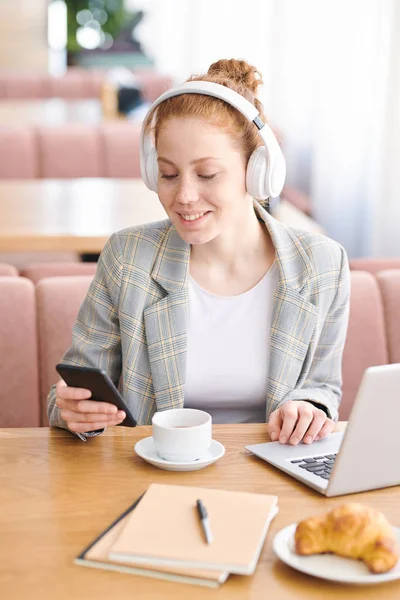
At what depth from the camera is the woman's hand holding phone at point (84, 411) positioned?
1.14 m

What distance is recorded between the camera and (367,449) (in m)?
1.00

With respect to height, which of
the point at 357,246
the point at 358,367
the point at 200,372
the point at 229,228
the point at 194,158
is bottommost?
the point at 357,246

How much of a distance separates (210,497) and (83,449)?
0.90 ft

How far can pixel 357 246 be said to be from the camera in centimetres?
375

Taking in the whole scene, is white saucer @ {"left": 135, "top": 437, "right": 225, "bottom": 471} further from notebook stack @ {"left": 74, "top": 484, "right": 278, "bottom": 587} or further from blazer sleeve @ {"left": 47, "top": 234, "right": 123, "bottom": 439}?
blazer sleeve @ {"left": 47, "top": 234, "right": 123, "bottom": 439}

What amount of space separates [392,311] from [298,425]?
2.22 ft

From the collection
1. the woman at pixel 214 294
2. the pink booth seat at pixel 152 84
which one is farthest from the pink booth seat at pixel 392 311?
the pink booth seat at pixel 152 84

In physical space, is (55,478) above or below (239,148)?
below

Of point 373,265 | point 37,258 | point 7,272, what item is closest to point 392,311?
point 373,265

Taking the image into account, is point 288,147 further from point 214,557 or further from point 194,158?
point 214,557

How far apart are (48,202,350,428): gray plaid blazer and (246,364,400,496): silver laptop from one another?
33 cm

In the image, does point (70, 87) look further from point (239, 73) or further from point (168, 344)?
point (168, 344)

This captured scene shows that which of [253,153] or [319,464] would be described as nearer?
[319,464]

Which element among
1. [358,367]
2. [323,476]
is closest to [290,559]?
[323,476]
